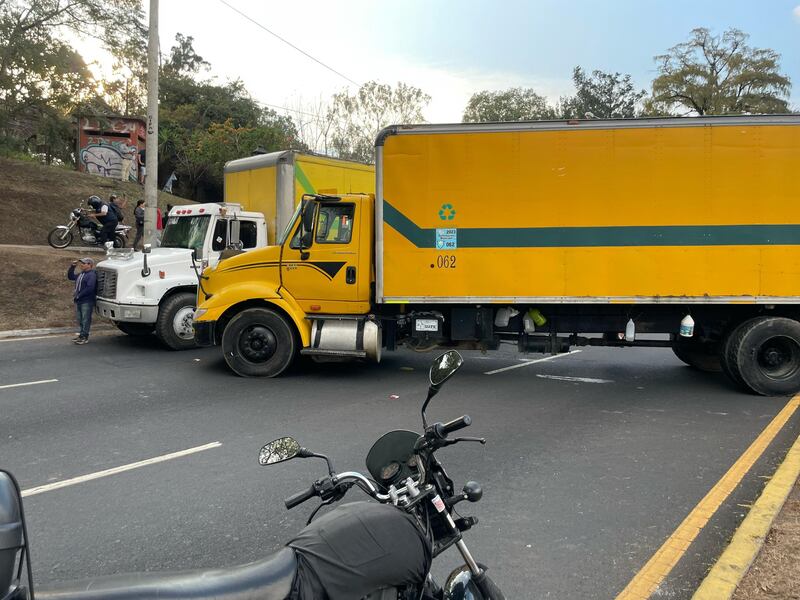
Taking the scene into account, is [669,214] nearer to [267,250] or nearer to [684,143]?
[684,143]

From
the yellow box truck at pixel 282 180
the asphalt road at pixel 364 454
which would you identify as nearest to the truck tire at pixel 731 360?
the asphalt road at pixel 364 454

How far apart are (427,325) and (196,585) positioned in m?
7.28

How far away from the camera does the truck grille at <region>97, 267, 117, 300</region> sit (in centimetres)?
1096

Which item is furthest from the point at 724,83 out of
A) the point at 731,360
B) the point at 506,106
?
the point at 731,360

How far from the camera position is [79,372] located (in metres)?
9.20

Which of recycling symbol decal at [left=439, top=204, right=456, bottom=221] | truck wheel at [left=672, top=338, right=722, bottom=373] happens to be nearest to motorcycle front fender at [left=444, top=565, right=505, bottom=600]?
recycling symbol decal at [left=439, top=204, right=456, bottom=221]

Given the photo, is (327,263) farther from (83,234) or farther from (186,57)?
(186,57)

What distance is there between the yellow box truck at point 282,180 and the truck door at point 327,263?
7.09 ft

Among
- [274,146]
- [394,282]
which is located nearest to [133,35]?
[274,146]

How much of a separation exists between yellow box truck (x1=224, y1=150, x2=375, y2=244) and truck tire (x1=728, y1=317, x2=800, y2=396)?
678cm

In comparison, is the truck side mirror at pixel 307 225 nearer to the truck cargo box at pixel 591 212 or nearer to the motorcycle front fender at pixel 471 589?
the truck cargo box at pixel 591 212

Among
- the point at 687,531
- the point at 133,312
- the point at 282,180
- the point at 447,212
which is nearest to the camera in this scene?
the point at 687,531

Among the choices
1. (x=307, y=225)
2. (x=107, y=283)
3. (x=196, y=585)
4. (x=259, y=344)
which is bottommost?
(x=259, y=344)

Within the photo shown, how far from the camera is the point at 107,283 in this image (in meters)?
11.2
